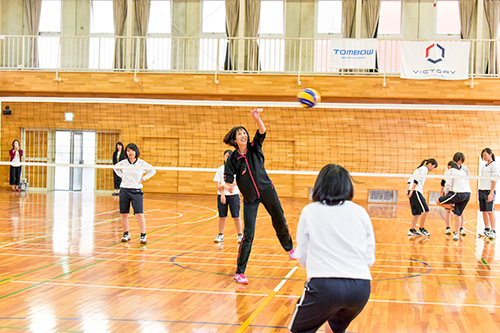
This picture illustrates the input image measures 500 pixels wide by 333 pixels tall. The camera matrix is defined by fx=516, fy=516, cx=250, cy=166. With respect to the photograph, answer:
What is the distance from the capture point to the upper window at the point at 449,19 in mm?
18016

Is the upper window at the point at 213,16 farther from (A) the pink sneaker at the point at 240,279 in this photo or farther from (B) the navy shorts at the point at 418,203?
(A) the pink sneaker at the point at 240,279

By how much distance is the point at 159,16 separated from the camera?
19141 millimetres

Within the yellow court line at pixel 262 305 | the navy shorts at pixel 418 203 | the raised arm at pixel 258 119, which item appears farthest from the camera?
the navy shorts at pixel 418 203

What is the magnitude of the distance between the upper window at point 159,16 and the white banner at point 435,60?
29.3 ft

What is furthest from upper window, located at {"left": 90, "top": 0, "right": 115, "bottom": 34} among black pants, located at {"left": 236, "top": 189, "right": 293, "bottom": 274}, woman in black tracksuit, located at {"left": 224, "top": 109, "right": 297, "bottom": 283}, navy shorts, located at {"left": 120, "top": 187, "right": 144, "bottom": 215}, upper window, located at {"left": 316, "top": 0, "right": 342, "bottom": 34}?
black pants, located at {"left": 236, "top": 189, "right": 293, "bottom": 274}

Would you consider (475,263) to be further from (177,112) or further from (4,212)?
(177,112)

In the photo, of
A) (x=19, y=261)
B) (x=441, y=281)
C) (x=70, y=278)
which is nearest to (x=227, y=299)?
(x=70, y=278)

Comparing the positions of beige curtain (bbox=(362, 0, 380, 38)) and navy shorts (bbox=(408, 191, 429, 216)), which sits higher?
beige curtain (bbox=(362, 0, 380, 38))

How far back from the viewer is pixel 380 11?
18250 millimetres

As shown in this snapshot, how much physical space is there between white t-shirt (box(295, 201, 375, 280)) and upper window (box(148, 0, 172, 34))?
17564 millimetres

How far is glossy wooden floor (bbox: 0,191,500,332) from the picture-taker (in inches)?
168

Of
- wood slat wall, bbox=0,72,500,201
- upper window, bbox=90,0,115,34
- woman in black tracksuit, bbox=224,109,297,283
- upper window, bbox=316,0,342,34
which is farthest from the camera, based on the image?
upper window, bbox=90,0,115,34

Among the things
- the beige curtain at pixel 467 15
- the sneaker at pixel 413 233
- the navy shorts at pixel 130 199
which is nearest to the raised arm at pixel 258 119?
the navy shorts at pixel 130 199

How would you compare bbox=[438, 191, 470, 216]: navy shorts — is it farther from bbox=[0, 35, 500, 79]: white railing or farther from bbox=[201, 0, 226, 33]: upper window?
bbox=[201, 0, 226, 33]: upper window
